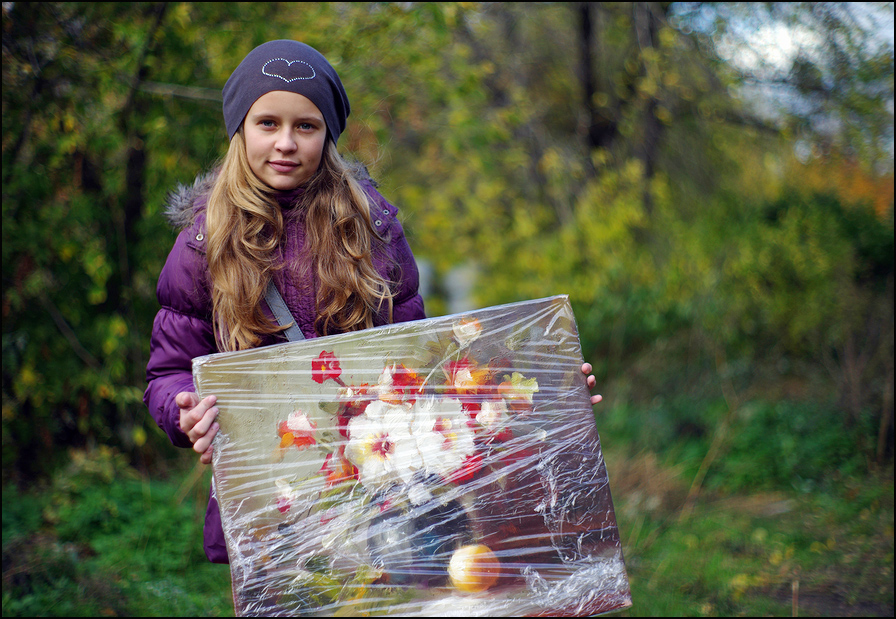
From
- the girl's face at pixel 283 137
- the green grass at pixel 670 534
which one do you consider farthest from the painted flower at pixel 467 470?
the green grass at pixel 670 534

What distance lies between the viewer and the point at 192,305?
1.48m

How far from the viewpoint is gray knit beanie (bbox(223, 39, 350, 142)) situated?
4.69ft

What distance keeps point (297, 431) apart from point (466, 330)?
40 cm

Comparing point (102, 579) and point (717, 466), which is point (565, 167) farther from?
point (102, 579)

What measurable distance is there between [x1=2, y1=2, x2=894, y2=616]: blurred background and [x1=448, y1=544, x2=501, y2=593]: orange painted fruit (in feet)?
4.79

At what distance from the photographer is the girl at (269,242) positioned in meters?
1.44

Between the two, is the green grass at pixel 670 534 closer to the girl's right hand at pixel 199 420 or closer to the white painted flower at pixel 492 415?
the girl's right hand at pixel 199 420

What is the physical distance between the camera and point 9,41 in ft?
8.82

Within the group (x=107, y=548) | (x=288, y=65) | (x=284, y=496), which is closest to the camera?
(x=284, y=496)

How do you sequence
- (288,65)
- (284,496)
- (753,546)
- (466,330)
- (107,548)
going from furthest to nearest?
(753,546)
(107,548)
(288,65)
(466,330)
(284,496)

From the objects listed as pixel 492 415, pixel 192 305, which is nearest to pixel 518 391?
pixel 492 415

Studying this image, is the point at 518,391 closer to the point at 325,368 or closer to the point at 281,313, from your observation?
the point at 325,368

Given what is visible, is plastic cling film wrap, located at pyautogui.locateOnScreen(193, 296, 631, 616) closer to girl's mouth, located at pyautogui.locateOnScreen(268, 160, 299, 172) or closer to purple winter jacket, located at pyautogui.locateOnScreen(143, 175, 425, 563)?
purple winter jacket, located at pyautogui.locateOnScreen(143, 175, 425, 563)

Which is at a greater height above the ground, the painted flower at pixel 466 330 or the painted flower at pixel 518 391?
the painted flower at pixel 466 330
